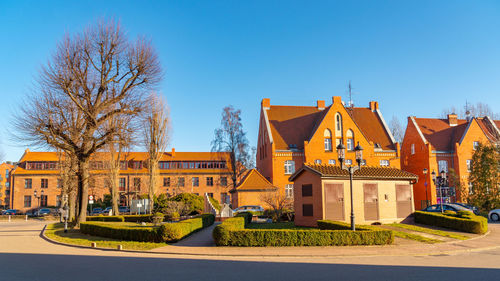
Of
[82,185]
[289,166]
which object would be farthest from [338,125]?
[82,185]

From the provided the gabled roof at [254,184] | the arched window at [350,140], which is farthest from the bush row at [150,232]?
the arched window at [350,140]

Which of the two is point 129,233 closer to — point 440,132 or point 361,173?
point 361,173

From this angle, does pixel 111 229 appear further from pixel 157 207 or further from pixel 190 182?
pixel 190 182

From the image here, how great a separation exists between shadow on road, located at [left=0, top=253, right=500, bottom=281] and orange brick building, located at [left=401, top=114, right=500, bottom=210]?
37043 millimetres

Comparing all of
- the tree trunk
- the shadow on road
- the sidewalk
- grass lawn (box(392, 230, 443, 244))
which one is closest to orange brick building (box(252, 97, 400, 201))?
the tree trunk

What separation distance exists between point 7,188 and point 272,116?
72343 millimetres

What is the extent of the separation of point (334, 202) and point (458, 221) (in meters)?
7.25

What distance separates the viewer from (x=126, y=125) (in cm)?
2477

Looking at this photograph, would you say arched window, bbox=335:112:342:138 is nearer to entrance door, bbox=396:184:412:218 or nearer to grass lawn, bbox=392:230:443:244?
entrance door, bbox=396:184:412:218

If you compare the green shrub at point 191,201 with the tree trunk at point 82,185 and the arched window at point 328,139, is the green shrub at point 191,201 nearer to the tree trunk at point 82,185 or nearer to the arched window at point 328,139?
the tree trunk at point 82,185

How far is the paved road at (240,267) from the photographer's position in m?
9.61

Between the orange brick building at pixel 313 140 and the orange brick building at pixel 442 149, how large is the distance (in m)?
4.15

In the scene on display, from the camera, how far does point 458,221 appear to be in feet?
68.3

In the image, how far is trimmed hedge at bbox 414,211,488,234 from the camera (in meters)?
20.0
